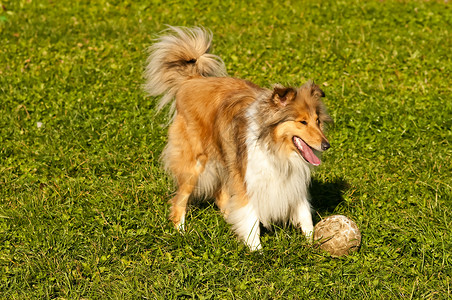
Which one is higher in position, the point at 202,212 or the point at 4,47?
the point at 202,212

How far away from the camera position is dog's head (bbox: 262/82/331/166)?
15.5 ft

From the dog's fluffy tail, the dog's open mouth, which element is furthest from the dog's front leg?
the dog's fluffy tail

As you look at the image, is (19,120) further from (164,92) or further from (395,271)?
(395,271)

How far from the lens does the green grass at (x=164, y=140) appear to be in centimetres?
489

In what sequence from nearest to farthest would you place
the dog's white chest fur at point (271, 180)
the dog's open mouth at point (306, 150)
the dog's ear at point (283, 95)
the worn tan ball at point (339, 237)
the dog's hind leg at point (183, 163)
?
the dog's ear at point (283, 95) → the dog's open mouth at point (306, 150) → the dog's white chest fur at point (271, 180) → the worn tan ball at point (339, 237) → the dog's hind leg at point (183, 163)

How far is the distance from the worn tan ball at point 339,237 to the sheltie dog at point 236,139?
149 mm

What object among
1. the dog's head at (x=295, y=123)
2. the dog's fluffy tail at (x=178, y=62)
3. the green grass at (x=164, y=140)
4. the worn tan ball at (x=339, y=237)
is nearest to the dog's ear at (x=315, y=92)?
the dog's head at (x=295, y=123)

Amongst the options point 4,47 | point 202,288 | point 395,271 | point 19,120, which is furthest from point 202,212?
point 4,47

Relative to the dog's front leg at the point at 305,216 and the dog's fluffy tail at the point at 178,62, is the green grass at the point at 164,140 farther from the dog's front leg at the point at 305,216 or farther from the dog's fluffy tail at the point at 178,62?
the dog's fluffy tail at the point at 178,62

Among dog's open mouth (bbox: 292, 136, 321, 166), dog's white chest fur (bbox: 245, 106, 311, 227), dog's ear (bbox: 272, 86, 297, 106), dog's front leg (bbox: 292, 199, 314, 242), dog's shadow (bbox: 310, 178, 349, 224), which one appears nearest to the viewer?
dog's ear (bbox: 272, 86, 297, 106)

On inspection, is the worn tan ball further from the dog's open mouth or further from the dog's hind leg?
the dog's hind leg

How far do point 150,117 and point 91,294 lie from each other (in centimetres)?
328

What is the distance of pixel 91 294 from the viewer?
4738mm

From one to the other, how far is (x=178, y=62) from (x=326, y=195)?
219 cm
